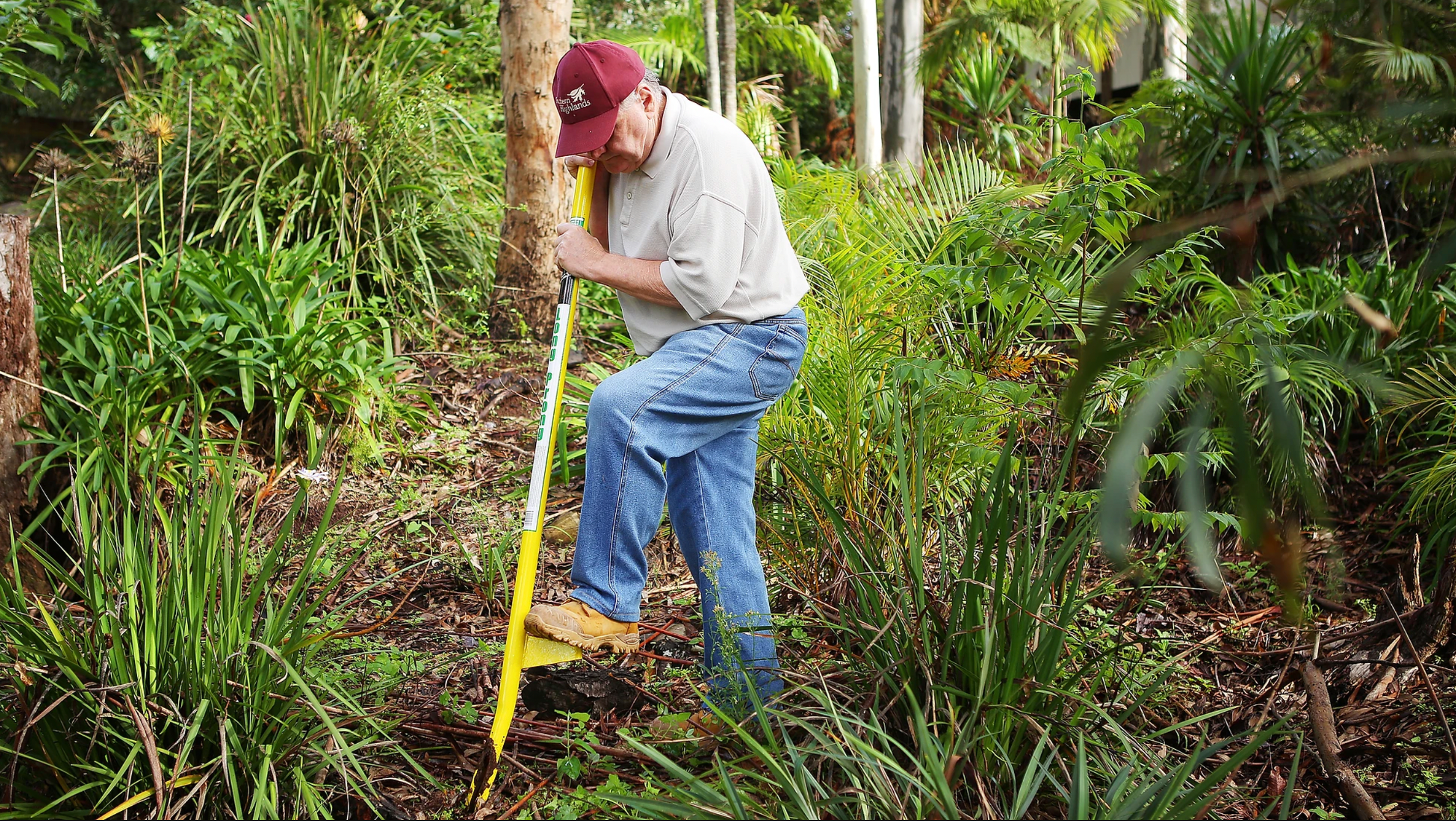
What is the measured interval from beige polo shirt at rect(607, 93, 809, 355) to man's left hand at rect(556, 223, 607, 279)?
10 centimetres

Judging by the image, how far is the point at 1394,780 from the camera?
108 inches

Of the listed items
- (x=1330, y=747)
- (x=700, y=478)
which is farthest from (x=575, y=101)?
(x=1330, y=747)

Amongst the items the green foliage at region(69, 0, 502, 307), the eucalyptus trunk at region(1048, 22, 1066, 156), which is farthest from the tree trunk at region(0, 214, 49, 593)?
the eucalyptus trunk at region(1048, 22, 1066, 156)

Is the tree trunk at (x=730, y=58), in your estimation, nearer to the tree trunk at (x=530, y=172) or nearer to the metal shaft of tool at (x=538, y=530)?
the tree trunk at (x=530, y=172)

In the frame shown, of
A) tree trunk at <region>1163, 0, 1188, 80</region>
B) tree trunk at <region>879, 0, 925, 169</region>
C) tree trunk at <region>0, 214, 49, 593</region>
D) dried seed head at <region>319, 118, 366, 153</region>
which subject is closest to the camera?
tree trunk at <region>0, 214, 49, 593</region>

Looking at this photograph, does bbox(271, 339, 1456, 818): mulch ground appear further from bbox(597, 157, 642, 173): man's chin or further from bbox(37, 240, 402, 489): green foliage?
bbox(597, 157, 642, 173): man's chin

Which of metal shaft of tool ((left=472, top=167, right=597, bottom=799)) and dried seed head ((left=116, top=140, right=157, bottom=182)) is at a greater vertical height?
dried seed head ((left=116, top=140, right=157, bottom=182))

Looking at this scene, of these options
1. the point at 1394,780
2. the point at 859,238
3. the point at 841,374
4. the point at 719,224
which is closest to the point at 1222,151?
the point at 859,238

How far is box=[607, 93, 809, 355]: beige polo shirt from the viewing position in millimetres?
2521

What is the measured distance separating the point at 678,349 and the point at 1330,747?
6.11 ft

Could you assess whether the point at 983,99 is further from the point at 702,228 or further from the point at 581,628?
the point at 581,628

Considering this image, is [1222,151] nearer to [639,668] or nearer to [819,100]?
[639,668]

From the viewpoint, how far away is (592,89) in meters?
2.50

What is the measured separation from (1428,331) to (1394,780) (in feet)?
9.50
